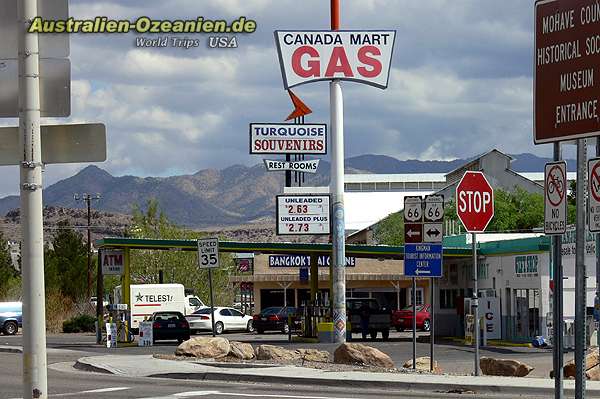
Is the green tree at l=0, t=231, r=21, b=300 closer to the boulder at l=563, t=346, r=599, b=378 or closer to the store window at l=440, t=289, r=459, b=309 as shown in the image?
the store window at l=440, t=289, r=459, b=309

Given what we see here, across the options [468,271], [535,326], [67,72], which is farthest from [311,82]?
[67,72]

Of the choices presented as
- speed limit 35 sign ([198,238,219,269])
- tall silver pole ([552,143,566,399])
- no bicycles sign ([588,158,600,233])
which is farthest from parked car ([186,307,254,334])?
tall silver pole ([552,143,566,399])

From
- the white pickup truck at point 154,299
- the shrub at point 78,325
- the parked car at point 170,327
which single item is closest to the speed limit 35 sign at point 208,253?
the parked car at point 170,327

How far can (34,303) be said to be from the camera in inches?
331

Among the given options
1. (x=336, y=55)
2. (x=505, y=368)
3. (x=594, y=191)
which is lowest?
(x=505, y=368)

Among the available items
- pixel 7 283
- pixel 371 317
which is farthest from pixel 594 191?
pixel 7 283

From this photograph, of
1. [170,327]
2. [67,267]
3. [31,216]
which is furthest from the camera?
[67,267]

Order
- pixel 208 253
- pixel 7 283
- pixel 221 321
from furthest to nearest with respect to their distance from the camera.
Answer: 1. pixel 7 283
2. pixel 221 321
3. pixel 208 253

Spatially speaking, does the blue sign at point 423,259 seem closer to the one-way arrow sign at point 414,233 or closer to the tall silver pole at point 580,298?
the one-way arrow sign at point 414,233

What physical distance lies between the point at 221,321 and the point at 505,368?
38050 millimetres

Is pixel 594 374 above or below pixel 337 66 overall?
below

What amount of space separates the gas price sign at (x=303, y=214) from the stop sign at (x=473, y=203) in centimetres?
1710

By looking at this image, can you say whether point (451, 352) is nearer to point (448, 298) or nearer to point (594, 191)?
point (448, 298)

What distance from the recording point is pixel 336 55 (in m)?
35.2
